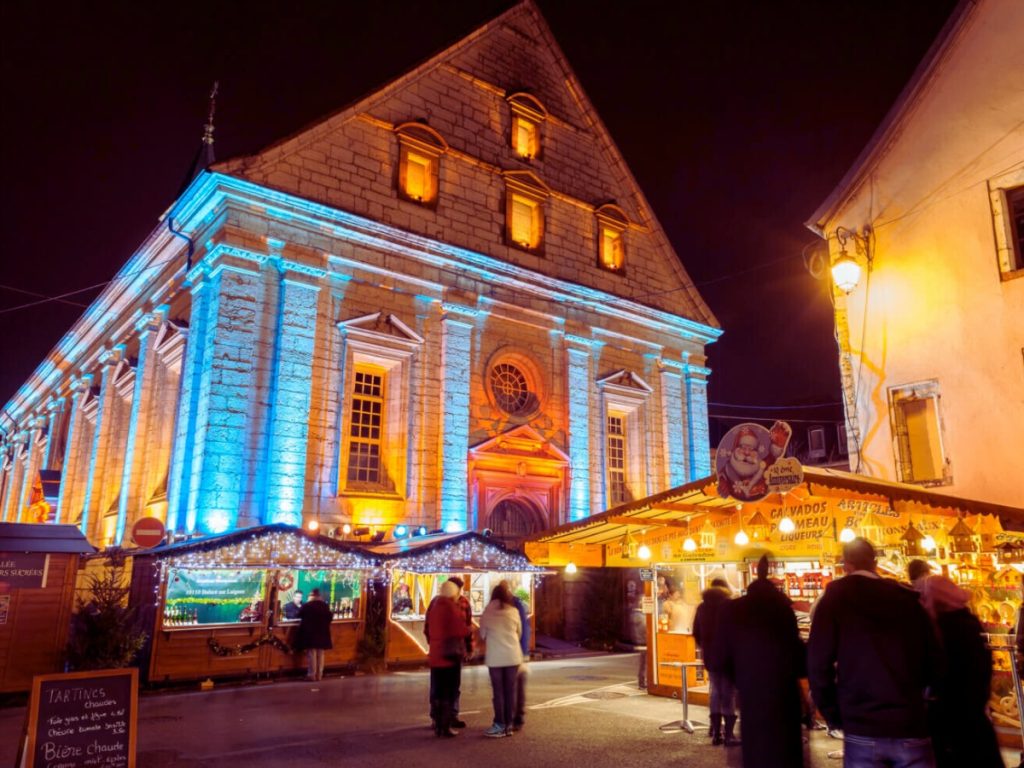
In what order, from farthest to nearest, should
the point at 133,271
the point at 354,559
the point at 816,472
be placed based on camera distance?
the point at 133,271 → the point at 354,559 → the point at 816,472

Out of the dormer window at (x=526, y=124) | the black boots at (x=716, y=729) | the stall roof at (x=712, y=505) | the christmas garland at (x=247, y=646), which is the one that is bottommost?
the black boots at (x=716, y=729)

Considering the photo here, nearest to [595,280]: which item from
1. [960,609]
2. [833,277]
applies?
[833,277]

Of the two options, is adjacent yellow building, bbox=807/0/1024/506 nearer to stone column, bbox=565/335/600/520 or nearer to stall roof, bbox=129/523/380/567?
stone column, bbox=565/335/600/520

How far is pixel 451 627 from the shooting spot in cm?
931

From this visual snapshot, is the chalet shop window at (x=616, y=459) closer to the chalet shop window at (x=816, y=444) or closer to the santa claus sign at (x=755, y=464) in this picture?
the santa claus sign at (x=755, y=464)

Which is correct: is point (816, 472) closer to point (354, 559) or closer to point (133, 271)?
point (354, 559)

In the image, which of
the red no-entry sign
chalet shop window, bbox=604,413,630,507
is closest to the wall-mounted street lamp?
chalet shop window, bbox=604,413,630,507

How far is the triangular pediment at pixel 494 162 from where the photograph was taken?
63.4ft

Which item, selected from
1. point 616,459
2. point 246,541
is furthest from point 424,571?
point 616,459

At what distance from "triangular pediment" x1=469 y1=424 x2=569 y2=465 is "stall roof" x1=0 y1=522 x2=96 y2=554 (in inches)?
375

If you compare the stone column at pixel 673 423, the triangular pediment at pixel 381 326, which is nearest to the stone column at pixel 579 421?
the stone column at pixel 673 423

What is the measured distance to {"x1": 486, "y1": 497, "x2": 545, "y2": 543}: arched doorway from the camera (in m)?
21.2

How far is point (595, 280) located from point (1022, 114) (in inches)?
533

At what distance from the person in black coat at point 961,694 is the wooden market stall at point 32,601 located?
494 inches
